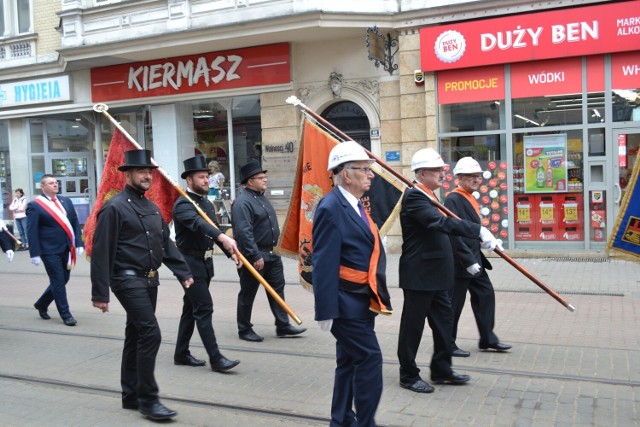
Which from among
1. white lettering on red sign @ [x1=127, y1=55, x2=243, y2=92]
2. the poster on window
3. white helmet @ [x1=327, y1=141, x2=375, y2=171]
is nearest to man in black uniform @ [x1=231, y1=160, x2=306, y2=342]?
white helmet @ [x1=327, y1=141, x2=375, y2=171]

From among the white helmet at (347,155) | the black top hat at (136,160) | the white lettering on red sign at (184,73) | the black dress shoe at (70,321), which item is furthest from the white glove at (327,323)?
the white lettering on red sign at (184,73)

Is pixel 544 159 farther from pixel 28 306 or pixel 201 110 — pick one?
pixel 28 306

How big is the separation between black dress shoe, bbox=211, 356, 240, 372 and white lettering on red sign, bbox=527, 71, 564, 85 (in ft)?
30.9

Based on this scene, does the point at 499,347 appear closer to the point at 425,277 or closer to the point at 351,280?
the point at 425,277

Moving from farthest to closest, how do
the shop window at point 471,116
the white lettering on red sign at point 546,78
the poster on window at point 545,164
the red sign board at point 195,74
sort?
the red sign board at point 195,74 → the shop window at point 471,116 → the poster on window at point 545,164 → the white lettering on red sign at point 546,78

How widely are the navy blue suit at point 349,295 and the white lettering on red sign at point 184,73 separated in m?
12.4

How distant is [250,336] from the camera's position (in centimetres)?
774

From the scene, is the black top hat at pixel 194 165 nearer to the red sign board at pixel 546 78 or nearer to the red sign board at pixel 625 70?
the red sign board at pixel 546 78

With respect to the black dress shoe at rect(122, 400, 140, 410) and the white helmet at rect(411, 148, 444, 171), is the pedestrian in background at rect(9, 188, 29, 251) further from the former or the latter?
the white helmet at rect(411, 148, 444, 171)

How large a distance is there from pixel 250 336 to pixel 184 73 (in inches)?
422

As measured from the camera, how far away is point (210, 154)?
57.7 ft

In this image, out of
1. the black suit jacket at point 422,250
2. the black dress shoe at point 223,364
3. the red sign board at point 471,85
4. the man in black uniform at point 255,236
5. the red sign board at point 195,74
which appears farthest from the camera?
the red sign board at point 195,74

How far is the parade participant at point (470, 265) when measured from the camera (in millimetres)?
6348

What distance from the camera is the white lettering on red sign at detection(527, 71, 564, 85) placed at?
13195mm
